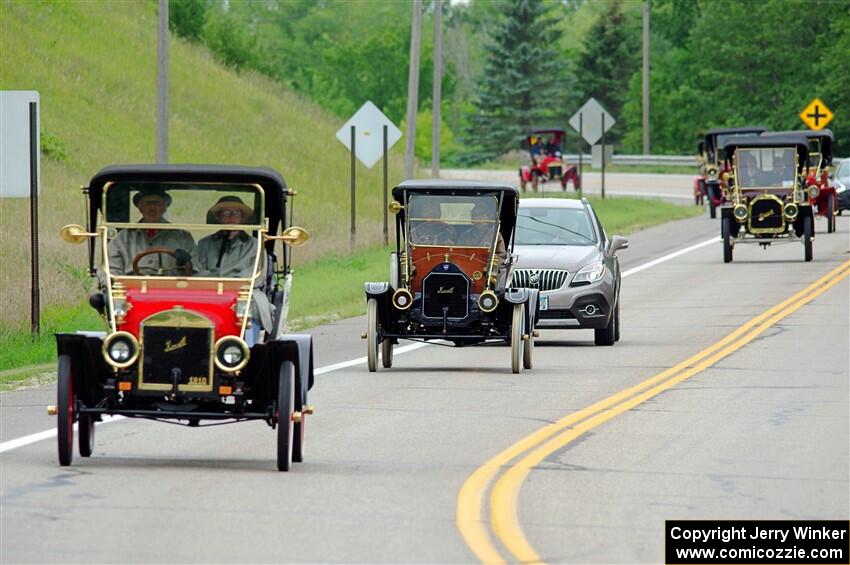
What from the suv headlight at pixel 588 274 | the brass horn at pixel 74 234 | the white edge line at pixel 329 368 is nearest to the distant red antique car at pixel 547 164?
the white edge line at pixel 329 368

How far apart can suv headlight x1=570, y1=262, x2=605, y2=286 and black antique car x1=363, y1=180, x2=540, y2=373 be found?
8.02ft

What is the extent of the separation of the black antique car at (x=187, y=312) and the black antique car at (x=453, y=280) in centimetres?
537

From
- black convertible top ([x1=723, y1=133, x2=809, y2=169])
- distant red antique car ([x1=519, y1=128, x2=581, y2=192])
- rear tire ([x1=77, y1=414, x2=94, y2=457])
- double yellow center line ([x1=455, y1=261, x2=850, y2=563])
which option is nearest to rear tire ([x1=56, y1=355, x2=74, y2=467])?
rear tire ([x1=77, y1=414, x2=94, y2=457])

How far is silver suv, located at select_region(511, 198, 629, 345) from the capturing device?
21703 mm

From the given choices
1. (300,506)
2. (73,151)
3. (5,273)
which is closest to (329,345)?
(5,273)

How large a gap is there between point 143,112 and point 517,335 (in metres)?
41.3

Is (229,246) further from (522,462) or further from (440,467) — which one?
(522,462)

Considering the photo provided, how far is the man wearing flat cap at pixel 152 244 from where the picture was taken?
42.3 ft

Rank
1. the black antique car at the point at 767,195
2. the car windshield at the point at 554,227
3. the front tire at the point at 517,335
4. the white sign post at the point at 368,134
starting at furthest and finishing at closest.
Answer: the white sign post at the point at 368,134 → the black antique car at the point at 767,195 → the car windshield at the point at 554,227 → the front tire at the point at 517,335

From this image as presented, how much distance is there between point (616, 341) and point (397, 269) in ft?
14.3

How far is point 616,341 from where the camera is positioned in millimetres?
22594

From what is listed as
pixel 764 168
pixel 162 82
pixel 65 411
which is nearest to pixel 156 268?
pixel 65 411

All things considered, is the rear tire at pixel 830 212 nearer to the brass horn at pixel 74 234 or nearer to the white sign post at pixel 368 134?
the white sign post at pixel 368 134

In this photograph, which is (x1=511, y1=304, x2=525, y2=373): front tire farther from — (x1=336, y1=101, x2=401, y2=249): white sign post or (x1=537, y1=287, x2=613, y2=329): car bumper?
(x1=336, y1=101, x2=401, y2=249): white sign post
